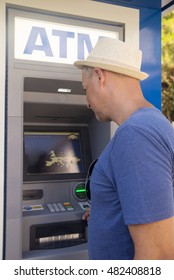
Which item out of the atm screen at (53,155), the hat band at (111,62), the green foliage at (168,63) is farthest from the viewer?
the green foliage at (168,63)

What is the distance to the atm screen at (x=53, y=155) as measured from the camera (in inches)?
95.3

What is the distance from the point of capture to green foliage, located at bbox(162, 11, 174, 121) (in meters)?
11.8

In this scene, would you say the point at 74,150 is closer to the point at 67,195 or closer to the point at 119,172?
the point at 67,195

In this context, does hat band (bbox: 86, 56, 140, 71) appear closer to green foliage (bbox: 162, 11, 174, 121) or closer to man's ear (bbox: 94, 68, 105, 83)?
man's ear (bbox: 94, 68, 105, 83)

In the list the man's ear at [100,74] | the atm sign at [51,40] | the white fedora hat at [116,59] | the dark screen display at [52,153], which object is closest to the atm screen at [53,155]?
the dark screen display at [52,153]

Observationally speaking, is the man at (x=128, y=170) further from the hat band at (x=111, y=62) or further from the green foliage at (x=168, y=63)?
the green foliage at (x=168, y=63)

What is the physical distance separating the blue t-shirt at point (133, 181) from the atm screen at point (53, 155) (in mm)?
1108

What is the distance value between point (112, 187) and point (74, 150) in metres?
1.33

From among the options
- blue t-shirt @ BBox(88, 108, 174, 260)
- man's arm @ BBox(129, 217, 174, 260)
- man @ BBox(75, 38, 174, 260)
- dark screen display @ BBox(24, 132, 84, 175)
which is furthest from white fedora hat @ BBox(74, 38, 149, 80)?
dark screen display @ BBox(24, 132, 84, 175)

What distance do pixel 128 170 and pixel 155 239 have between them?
0.25 m

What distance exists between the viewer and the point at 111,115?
1.51 meters

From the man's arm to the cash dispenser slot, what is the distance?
1.22 metres

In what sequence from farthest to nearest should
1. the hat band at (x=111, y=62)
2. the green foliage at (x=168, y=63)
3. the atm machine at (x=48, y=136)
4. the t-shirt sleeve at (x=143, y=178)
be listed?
the green foliage at (x=168, y=63), the atm machine at (x=48, y=136), the hat band at (x=111, y=62), the t-shirt sleeve at (x=143, y=178)
